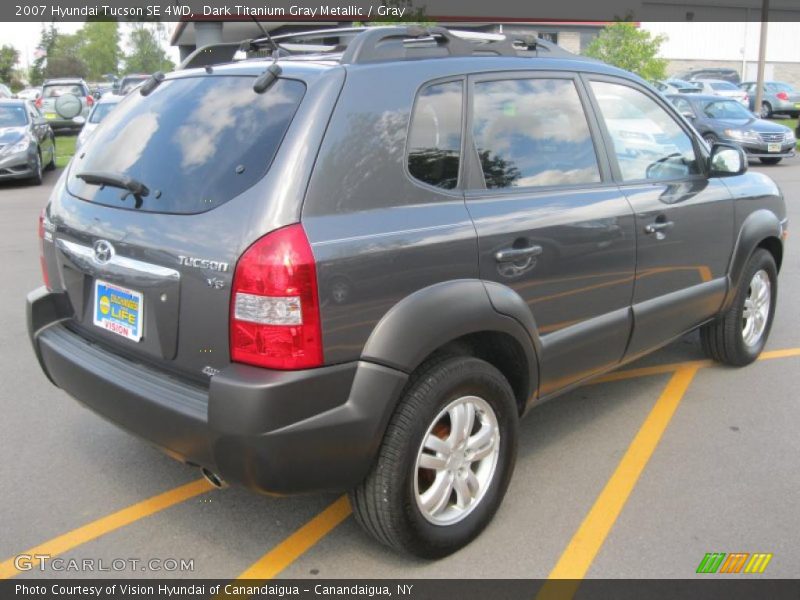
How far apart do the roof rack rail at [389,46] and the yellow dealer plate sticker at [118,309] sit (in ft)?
3.86

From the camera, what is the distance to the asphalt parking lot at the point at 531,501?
3076 millimetres

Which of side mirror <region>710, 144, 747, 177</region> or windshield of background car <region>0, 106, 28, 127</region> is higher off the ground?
side mirror <region>710, 144, 747, 177</region>

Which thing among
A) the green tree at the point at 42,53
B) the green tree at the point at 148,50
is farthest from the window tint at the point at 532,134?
the green tree at the point at 42,53

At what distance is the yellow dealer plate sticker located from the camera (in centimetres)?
290

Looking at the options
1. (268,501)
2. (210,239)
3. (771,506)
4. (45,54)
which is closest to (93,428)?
(268,501)

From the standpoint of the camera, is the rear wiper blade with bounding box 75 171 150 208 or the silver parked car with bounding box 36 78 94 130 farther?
the silver parked car with bounding box 36 78 94 130

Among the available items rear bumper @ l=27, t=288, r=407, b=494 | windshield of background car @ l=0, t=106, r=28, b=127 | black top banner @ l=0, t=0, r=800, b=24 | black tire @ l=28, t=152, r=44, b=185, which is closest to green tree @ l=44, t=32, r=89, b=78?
black top banner @ l=0, t=0, r=800, b=24

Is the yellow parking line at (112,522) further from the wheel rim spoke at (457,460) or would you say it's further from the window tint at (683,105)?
the window tint at (683,105)

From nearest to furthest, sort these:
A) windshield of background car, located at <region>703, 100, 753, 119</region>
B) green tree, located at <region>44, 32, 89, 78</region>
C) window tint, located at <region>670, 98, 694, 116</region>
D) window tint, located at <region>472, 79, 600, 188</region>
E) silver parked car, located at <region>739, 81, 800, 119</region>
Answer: window tint, located at <region>472, 79, 600, 188</region>, windshield of background car, located at <region>703, 100, 753, 119</region>, window tint, located at <region>670, 98, 694, 116</region>, silver parked car, located at <region>739, 81, 800, 119</region>, green tree, located at <region>44, 32, 89, 78</region>

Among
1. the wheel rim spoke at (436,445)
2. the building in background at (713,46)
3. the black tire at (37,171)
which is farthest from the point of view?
the building in background at (713,46)

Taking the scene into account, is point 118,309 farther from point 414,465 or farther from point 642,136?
point 642,136

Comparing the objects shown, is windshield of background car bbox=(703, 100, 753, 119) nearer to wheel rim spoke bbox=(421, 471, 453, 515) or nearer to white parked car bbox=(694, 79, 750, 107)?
white parked car bbox=(694, 79, 750, 107)

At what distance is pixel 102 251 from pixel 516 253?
62.8 inches

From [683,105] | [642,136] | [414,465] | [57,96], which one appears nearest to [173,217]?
[414,465]
